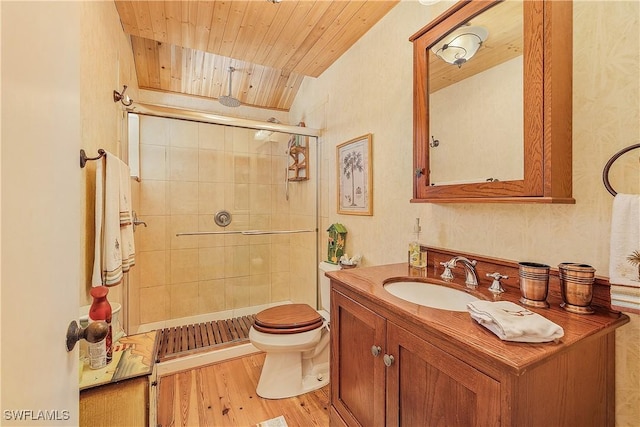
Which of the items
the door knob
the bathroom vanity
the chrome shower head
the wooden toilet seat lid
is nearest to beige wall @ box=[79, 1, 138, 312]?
the door knob

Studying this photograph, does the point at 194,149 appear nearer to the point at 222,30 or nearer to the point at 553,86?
the point at 222,30

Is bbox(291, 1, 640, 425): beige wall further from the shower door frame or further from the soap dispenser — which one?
the shower door frame

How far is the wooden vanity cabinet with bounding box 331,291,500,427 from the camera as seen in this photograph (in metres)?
0.67

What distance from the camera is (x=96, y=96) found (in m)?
1.30

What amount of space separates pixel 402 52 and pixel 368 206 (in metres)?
0.94

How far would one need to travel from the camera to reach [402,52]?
5.23ft

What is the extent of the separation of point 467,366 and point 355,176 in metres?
1.50

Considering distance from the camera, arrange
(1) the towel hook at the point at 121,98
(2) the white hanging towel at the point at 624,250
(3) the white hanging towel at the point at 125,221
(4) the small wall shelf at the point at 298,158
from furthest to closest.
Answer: (4) the small wall shelf at the point at 298,158 → (1) the towel hook at the point at 121,98 → (3) the white hanging towel at the point at 125,221 → (2) the white hanging towel at the point at 624,250

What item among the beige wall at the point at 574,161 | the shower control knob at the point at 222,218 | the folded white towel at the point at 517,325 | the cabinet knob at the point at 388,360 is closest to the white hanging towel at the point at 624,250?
the beige wall at the point at 574,161

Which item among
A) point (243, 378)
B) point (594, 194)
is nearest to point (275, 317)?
point (243, 378)

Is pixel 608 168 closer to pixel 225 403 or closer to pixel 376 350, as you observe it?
pixel 376 350

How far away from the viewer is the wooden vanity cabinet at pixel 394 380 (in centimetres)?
67

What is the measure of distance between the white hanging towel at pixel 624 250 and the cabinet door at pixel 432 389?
1.46 ft

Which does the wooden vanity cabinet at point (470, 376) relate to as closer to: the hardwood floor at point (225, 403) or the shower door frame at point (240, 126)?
the hardwood floor at point (225, 403)
